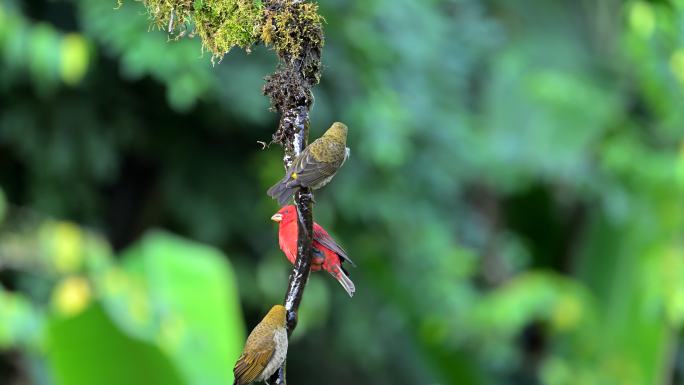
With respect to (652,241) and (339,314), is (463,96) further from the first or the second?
(339,314)

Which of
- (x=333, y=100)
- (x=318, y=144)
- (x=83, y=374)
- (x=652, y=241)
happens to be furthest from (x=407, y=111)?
(x=318, y=144)

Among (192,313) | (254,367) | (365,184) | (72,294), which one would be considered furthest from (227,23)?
(365,184)

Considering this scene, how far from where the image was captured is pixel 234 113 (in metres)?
6.11

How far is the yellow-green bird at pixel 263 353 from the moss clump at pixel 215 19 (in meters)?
0.33

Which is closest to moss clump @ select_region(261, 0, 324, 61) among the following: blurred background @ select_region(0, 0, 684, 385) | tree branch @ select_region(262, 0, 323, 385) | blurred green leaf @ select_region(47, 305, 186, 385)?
tree branch @ select_region(262, 0, 323, 385)

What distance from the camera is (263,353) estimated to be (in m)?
1.27

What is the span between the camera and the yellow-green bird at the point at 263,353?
49.3 inches

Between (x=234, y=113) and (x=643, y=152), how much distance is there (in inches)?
134

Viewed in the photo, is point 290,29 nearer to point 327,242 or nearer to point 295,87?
point 295,87

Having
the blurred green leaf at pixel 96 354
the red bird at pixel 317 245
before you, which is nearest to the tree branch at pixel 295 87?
the red bird at pixel 317 245

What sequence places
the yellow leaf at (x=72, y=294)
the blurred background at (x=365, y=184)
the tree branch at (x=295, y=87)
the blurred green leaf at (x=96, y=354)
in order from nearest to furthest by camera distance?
the tree branch at (x=295, y=87) < the blurred green leaf at (x=96, y=354) < the yellow leaf at (x=72, y=294) < the blurred background at (x=365, y=184)

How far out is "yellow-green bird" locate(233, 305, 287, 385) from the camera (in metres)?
1.25

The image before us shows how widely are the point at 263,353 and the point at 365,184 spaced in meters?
5.33

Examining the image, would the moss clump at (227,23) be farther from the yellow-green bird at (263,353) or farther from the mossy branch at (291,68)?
the yellow-green bird at (263,353)
